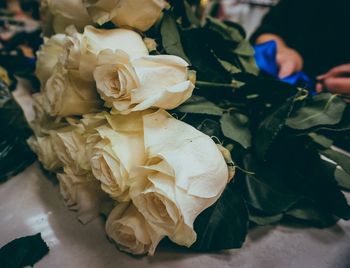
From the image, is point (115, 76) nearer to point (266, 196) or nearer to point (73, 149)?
point (73, 149)

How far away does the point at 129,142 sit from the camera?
342 mm

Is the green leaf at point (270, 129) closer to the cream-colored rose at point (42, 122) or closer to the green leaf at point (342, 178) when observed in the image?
the green leaf at point (342, 178)

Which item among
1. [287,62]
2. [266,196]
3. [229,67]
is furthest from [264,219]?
[287,62]

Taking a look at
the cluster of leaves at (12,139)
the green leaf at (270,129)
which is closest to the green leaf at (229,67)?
the green leaf at (270,129)

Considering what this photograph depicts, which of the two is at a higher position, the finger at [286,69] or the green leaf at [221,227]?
the finger at [286,69]

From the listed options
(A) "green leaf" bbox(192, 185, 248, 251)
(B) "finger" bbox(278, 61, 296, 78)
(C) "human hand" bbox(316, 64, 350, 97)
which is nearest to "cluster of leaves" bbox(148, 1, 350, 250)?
(A) "green leaf" bbox(192, 185, 248, 251)

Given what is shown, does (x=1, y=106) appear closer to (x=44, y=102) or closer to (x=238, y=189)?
(x=44, y=102)

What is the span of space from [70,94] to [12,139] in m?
0.17

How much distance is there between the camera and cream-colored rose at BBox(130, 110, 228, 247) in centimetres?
29

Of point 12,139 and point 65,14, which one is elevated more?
point 65,14

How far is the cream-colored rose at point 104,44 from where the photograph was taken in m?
0.36

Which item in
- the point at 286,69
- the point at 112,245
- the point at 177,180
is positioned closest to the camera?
the point at 177,180

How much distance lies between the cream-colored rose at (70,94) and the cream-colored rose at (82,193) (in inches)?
3.3

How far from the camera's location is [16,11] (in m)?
1.54
